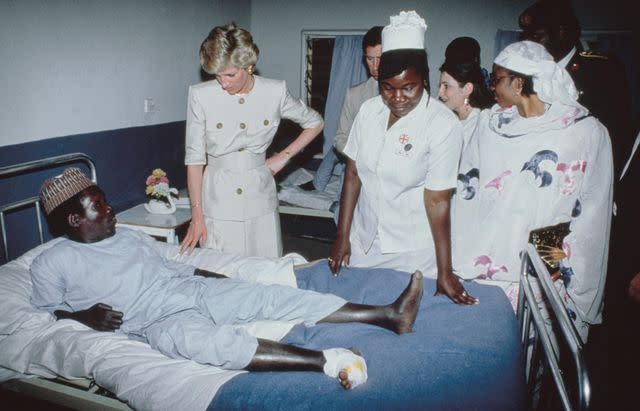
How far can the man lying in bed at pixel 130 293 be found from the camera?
215 cm

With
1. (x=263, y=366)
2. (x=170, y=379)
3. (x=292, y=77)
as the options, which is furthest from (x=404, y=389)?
(x=292, y=77)

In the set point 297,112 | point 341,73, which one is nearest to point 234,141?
point 297,112

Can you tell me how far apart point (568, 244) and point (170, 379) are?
187cm

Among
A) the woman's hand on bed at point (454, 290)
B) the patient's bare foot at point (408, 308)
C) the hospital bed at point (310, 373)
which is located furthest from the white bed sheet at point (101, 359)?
the woman's hand on bed at point (454, 290)

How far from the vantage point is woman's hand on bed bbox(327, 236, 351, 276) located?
2.56m

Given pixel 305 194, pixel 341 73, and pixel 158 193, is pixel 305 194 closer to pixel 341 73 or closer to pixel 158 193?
pixel 158 193

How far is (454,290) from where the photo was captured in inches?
87.2

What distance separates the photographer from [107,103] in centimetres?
374

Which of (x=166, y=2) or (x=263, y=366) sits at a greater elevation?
(x=166, y=2)

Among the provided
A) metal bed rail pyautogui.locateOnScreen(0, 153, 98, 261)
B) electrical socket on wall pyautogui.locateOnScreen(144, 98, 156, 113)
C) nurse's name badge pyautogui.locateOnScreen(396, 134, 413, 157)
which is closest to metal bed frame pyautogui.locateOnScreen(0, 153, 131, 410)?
metal bed rail pyautogui.locateOnScreen(0, 153, 98, 261)

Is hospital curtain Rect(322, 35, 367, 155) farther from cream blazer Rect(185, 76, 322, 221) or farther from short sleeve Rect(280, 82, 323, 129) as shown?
cream blazer Rect(185, 76, 322, 221)

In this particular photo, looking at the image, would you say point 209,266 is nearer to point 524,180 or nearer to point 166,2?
point 524,180

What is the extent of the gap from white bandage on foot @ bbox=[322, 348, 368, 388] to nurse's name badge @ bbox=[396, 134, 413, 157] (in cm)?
96

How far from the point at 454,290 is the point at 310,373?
0.84m
